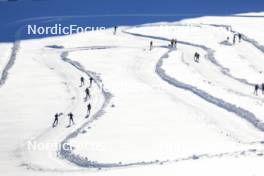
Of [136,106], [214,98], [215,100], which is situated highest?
[214,98]

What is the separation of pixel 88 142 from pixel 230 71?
27.3 meters

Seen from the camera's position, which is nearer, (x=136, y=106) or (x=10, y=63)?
(x=136, y=106)

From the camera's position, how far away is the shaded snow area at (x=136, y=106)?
33.5 metres

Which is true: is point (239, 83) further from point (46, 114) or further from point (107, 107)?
point (46, 114)

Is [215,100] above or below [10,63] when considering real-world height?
below

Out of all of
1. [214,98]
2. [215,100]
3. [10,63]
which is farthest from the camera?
[10,63]

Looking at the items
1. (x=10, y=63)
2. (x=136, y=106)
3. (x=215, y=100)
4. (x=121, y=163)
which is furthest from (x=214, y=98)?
(x=10, y=63)

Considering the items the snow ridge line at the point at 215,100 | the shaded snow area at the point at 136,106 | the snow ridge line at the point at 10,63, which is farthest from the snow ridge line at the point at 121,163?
the snow ridge line at the point at 10,63

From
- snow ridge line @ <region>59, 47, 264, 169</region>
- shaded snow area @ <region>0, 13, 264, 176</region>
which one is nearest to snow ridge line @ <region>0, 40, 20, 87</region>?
shaded snow area @ <region>0, 13, 264, 176</region>

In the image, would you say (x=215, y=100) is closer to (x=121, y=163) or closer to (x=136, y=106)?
(x=136, y=106)

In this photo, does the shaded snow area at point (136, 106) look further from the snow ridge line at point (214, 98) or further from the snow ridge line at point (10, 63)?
the snow ridge line at point (10, 63)

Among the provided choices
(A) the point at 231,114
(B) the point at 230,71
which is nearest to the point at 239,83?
(B) the point at 230,71

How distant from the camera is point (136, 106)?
48375 millimetres

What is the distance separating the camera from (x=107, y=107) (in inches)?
1902
